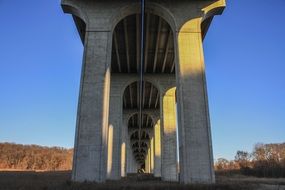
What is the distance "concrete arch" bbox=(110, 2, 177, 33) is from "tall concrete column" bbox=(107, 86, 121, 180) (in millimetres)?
13544

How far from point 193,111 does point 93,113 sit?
674 cm

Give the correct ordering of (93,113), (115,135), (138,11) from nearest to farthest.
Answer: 1. (93,113)
2. (138,11)
3. (115,135)

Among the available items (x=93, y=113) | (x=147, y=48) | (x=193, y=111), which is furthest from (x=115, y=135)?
(x=193, y=111)

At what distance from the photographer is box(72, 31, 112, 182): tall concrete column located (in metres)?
17.0

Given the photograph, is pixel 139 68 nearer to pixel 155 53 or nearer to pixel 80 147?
pixel 155 53

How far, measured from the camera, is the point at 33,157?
11738cm

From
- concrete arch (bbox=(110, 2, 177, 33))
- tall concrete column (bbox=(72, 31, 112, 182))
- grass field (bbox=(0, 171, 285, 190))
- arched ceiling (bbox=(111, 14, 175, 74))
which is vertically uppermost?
arched ceiling (bbox=(111, 14, 175, 74))

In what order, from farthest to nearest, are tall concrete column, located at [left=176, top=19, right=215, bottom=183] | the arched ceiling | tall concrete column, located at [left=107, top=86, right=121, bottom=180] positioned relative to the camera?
1. tall concrete column, located at [left=107, top=86, right=121, bottom=180]
2. the arched ceiling
3. tall concrete column, located at [left=176, top=19, right=215, bottom=183]

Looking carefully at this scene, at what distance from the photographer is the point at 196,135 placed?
17719mm

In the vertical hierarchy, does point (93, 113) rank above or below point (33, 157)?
below

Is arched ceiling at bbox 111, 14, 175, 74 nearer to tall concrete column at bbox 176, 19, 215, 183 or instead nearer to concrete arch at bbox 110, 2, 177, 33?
concrete arch at bbox 110, 2, 177, 33

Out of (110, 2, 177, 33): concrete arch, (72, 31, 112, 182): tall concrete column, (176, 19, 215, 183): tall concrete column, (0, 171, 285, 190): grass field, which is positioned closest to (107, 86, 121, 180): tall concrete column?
(0, 171, 285, 190): grass field

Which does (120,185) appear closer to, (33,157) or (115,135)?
(115,135)

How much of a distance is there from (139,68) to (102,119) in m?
15.6
